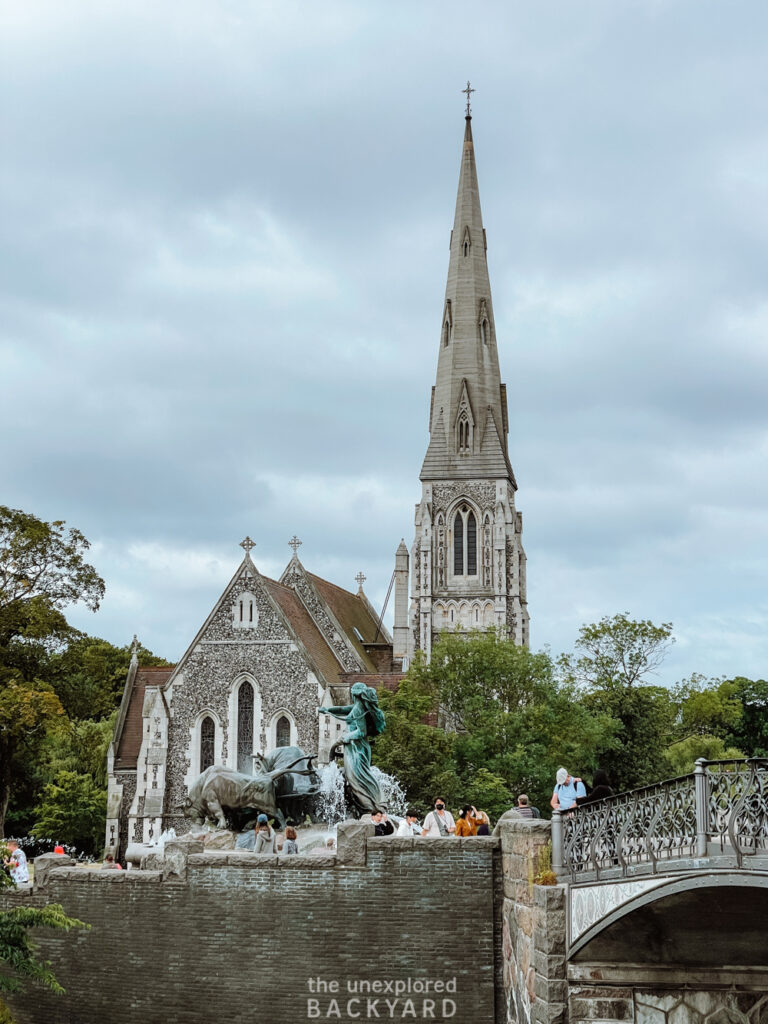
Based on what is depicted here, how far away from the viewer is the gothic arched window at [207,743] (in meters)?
44.9

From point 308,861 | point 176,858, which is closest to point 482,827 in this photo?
point 308,861

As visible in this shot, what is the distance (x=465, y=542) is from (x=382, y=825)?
41814 mm

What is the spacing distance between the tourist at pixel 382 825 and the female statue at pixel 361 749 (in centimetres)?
112

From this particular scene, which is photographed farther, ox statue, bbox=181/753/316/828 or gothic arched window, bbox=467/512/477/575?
gothic arched window, bbox=467/512/477/575

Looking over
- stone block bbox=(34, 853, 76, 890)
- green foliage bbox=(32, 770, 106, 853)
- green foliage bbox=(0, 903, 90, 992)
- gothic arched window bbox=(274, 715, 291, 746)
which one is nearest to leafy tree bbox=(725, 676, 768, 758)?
gothic arched window bbox=(274, 715, 291, 746)

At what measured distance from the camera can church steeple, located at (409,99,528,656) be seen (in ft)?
Result: 197

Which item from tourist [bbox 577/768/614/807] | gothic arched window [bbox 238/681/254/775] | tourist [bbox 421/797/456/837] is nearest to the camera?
tourist [bbox 577/768/614/807]

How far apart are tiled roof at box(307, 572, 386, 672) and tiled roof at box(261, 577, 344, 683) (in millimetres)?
1851

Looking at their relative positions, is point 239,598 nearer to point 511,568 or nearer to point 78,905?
point 511,568

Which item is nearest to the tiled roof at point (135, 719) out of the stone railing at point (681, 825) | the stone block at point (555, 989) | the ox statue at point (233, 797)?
the ox statue at point (233, 797)

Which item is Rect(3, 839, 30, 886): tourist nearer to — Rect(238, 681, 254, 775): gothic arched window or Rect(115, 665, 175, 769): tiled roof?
Rect(238, 681, 254, 775): gothic arched window

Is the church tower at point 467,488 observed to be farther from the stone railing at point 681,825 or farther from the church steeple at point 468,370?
the stone railing at point 681,825

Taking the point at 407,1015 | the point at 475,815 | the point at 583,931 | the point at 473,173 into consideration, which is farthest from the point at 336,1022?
the point at 473,173

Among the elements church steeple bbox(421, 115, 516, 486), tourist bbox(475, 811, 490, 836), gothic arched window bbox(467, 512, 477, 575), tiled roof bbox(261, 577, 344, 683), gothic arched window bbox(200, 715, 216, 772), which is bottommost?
tourist bbox(475, 811, 490, 836)
